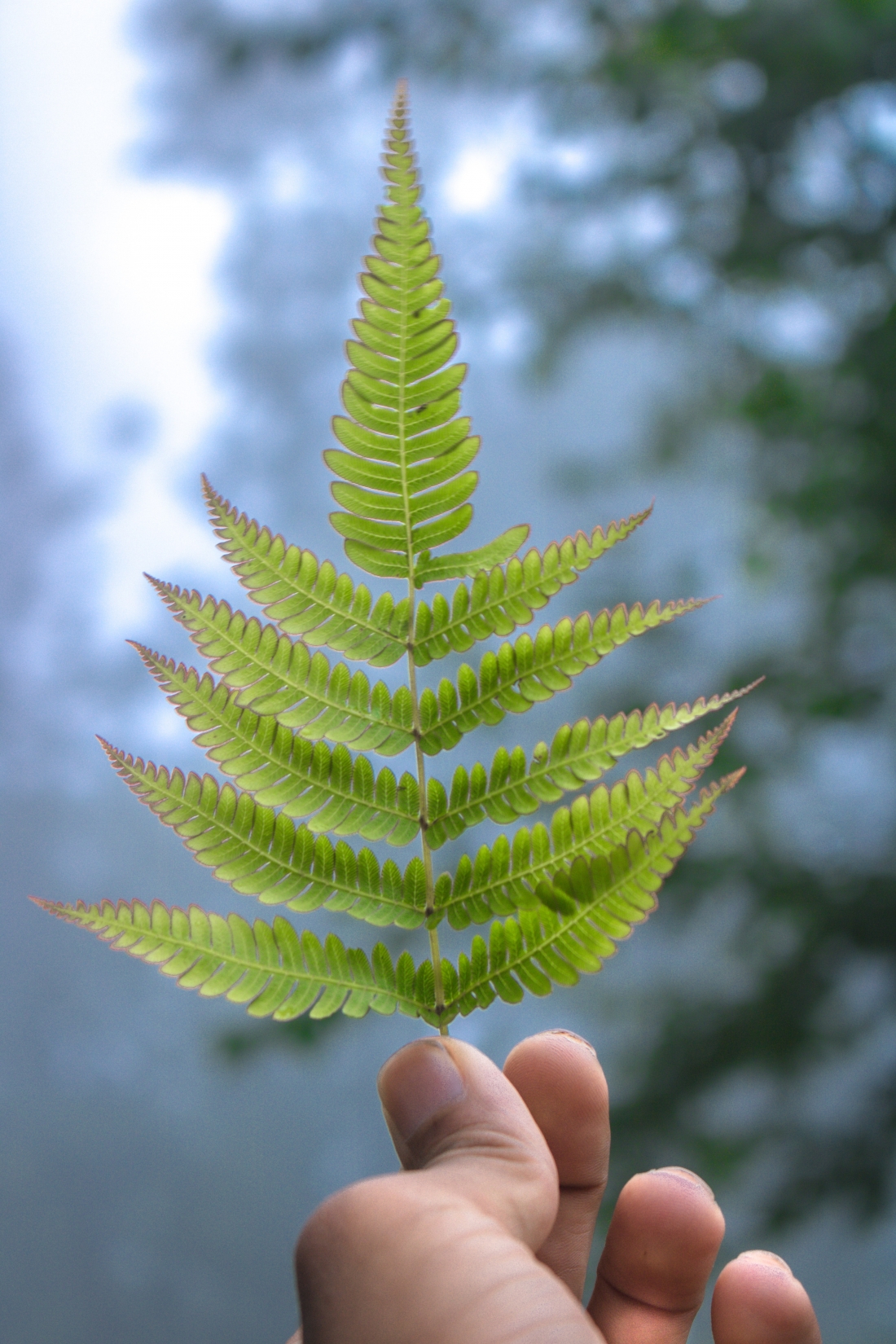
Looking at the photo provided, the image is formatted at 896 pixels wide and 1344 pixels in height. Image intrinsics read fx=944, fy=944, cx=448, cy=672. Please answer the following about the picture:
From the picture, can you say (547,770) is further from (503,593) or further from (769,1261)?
(769,1261)

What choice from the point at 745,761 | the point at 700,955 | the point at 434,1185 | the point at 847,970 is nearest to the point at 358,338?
the point at 434,1185

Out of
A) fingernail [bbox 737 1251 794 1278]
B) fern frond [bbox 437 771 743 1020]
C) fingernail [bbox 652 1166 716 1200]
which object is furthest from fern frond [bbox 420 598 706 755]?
fingernail [bbox 737 1251 794 1278]

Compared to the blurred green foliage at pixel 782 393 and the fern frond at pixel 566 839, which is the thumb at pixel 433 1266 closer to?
the fern frond at pixel 566 839

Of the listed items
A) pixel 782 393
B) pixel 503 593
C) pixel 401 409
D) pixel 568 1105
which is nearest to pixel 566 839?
pixel 503 593

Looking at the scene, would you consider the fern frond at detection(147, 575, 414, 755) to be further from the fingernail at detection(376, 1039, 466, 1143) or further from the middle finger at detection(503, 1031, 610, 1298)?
the middle finger at detection(503, 1031, 610, 1298)

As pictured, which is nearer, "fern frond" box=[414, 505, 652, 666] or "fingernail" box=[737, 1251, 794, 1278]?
"fern frond" box=[414, 505, 652, 666]

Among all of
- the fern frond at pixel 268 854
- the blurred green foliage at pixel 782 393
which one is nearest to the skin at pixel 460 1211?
the fern frond at pixel 268 854

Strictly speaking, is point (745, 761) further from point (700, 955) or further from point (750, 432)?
point (750, 432)
